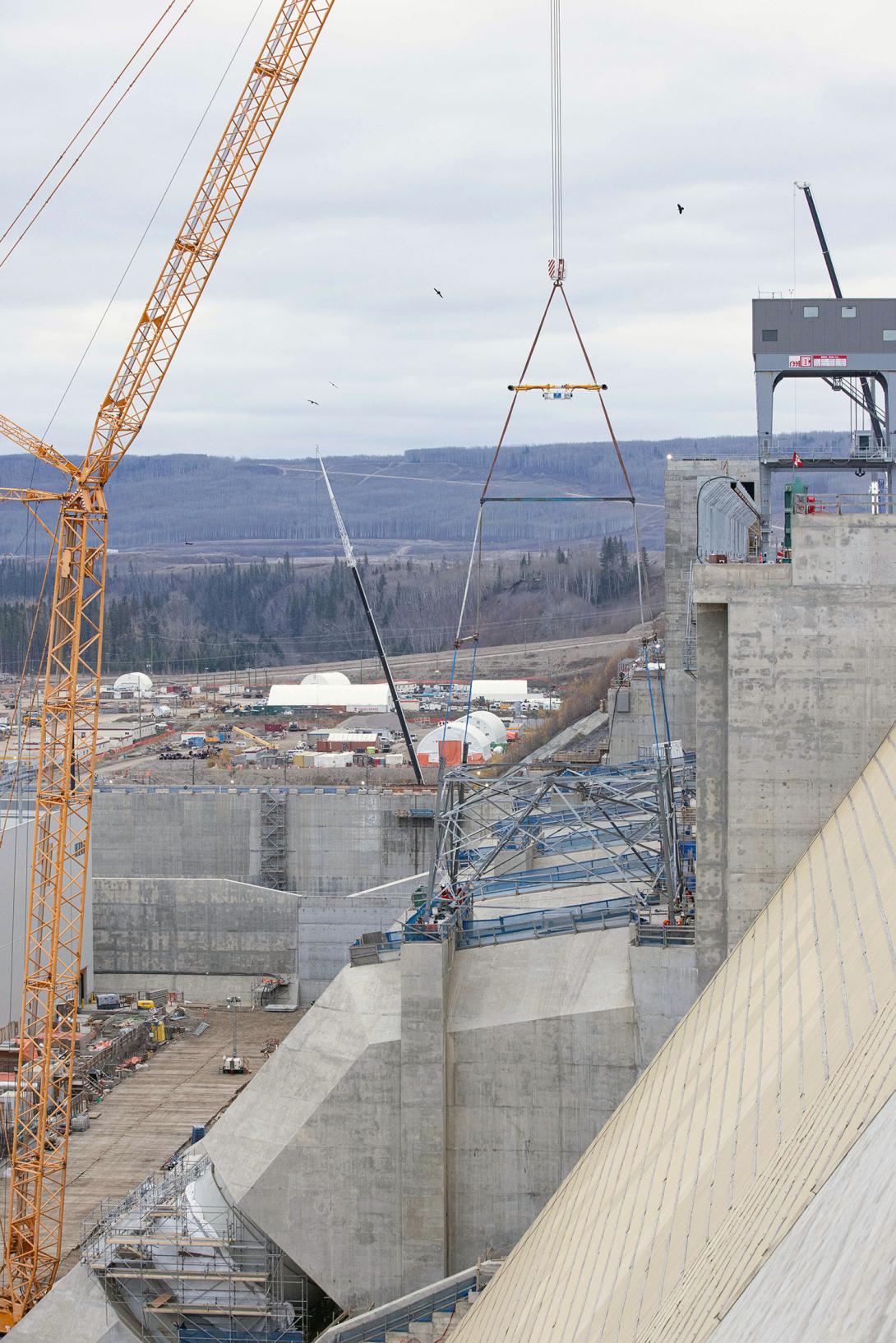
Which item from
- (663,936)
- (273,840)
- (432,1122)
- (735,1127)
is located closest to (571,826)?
(663,936)

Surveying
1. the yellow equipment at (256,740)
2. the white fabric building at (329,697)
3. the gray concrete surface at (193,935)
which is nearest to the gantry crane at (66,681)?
the gray concrete surface at (193,935)

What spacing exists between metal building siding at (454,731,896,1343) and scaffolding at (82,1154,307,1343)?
8.79 meters

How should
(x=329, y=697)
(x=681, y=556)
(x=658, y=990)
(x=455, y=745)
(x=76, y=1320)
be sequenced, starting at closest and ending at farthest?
(x=658, y=990), (x=76, y=1320), (x=681, y=556), (x=455, y=745), (x=329, y=697)

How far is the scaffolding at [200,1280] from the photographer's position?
3012 cm

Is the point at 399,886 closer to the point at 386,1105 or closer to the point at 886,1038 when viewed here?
the point at 386,1105

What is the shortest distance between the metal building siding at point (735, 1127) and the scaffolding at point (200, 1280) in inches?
346

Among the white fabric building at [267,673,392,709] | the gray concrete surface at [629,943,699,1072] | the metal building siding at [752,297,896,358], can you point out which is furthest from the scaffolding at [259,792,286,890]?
the white fabric building at [267,673,392,709]

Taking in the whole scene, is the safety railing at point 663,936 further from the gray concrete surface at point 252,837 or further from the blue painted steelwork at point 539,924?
the gray concrete surface at point 252,837

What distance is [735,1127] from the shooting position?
16.3 m

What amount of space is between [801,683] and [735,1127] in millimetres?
11927

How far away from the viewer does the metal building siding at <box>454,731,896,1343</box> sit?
41.8 feet

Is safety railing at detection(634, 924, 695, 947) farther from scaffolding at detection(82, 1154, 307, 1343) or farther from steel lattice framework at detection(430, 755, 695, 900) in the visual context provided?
scaffolding at detection(82, 1154, 307, 1343)

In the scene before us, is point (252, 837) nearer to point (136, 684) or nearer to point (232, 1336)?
point (232, 1336)

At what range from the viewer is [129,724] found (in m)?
145
